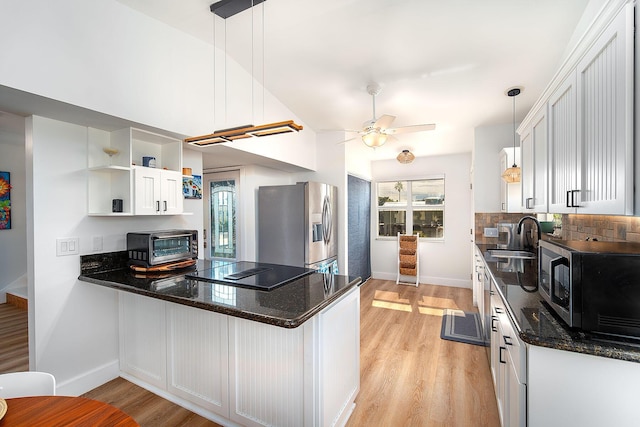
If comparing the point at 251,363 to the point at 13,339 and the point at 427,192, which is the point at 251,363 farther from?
the point at 427,192

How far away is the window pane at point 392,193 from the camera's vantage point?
5.71 m

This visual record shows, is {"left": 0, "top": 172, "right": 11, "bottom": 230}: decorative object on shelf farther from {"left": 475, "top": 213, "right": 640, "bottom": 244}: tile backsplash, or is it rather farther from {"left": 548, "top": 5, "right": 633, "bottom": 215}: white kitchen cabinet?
{"left": 475, "top": 213, "right": 640, "bottom": 244}: tile backsplash

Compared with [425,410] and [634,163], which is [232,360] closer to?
[425,410]

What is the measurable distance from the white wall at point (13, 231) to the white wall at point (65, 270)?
10.7 feet

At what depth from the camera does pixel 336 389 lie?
175 centimetres

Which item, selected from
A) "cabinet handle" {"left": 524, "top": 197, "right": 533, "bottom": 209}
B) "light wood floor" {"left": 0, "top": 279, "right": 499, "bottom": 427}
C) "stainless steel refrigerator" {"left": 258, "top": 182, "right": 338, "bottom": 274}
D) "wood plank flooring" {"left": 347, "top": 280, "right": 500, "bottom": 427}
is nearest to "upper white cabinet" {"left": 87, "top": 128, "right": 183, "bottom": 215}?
"light wood floor" {"left": 0, "top": 279, "right": 499, "bottom": 427}

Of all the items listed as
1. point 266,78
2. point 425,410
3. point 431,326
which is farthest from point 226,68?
point 431,326

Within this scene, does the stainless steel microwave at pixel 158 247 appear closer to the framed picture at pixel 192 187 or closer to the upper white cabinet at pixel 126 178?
the upper white cabinet at pixel 126 178

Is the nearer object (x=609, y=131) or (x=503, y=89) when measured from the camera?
(x=609, y=131)

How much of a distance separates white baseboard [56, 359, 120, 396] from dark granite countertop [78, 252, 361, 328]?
30.2 inches

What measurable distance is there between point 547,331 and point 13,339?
184 inches

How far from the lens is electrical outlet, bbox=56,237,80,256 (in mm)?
2057

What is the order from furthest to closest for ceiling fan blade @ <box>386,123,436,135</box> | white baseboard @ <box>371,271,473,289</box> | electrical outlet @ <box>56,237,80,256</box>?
white baseboard @ <box>371,271,473,289</box> < ceiling fan blade @ <box>386,123,436,135</box> < electrical outlet @ <box>56,237,80,256</box>

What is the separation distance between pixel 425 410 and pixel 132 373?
90.2 inches
